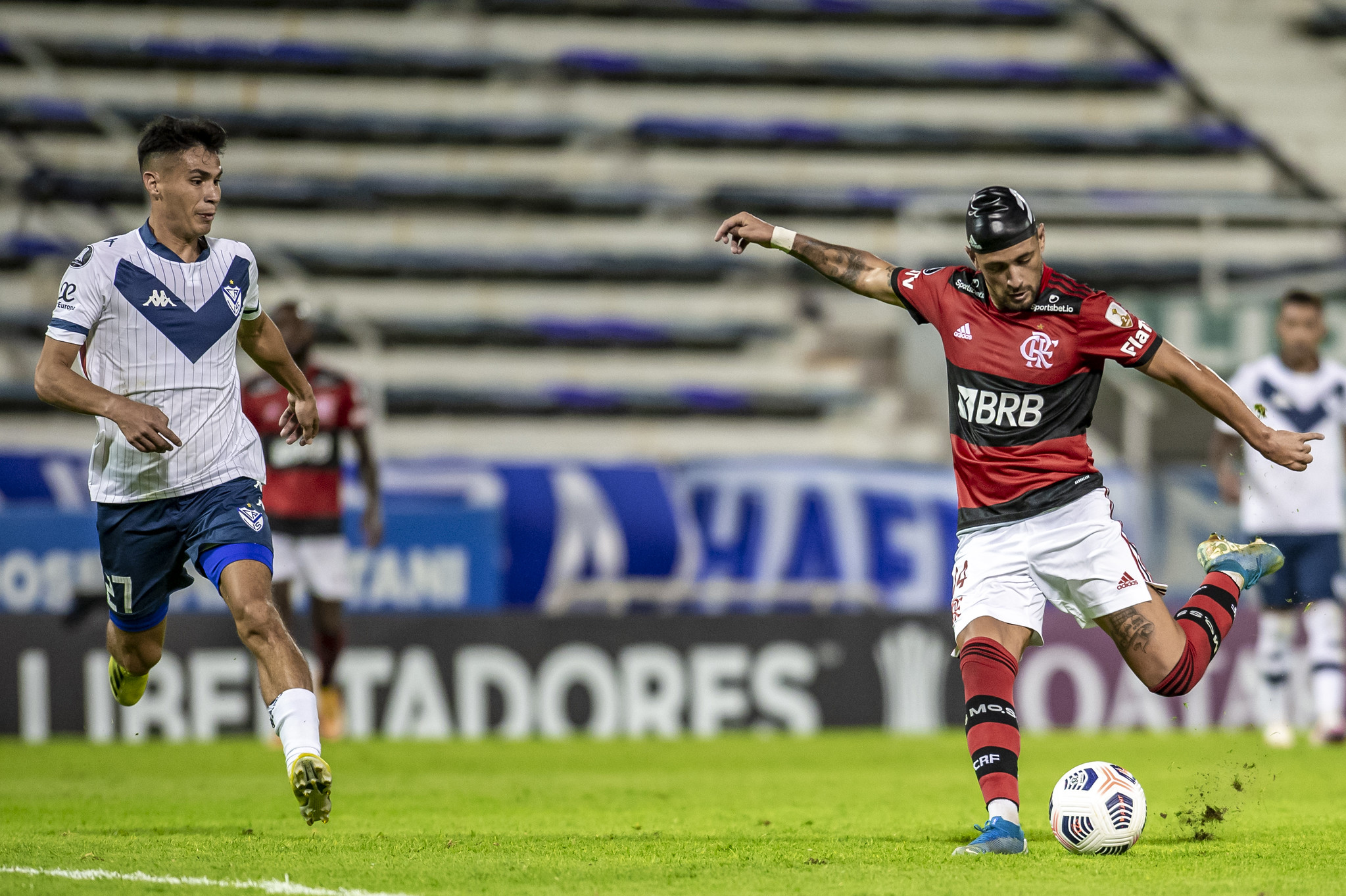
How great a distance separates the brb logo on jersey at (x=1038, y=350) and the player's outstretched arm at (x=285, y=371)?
7.99 ft

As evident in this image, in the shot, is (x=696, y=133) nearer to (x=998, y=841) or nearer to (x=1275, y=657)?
(x=1275, y=657)

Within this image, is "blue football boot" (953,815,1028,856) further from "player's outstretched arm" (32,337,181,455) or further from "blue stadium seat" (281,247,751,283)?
"blue stadium seat" (281,247,751,283)

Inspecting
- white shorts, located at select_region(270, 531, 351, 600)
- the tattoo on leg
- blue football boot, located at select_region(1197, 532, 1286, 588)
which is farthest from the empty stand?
the tattoo on leg

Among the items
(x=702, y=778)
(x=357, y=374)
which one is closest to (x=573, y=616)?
(x=702, y=778)

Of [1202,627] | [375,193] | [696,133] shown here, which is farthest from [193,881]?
[696,133]

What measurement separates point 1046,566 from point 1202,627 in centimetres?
71

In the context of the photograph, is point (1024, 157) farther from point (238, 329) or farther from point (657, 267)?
point (238, 329)

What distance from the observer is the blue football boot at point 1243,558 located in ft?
21.3

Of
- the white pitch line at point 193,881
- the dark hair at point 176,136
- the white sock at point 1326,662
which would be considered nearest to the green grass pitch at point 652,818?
the white pitch line at point 193,881

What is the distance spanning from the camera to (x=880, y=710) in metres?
12.0

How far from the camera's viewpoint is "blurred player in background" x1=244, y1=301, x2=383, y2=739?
33.3 feet

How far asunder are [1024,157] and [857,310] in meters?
2.62

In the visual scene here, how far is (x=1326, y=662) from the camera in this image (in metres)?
10.1

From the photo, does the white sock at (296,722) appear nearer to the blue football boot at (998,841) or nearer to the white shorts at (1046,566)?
the blue football boot at (998,841)
